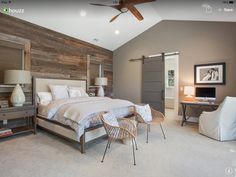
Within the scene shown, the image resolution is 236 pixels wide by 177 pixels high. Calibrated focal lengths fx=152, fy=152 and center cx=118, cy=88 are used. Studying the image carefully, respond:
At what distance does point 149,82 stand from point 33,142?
14.0ft

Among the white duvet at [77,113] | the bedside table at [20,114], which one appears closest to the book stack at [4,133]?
the bedside table at [20,114]

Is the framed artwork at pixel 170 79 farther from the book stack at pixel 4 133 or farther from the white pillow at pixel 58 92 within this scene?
the book stack at pixel 4 133

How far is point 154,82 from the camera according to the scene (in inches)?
227

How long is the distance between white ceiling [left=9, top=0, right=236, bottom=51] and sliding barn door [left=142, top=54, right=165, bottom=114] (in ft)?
4.42

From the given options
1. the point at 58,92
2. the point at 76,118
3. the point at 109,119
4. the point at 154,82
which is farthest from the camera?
the point at 154,82

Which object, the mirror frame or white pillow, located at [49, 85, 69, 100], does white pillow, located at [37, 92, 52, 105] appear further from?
the mirror frame

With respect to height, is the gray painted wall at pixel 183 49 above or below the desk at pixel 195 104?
above

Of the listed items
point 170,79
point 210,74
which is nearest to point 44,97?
point 210,74

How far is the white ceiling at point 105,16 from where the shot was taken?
3477 mm

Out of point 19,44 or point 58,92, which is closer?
point 19,44

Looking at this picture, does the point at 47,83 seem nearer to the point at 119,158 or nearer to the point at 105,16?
the point at 105,16

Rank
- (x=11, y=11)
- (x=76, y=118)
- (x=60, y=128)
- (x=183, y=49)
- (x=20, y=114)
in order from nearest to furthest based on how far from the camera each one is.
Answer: (x=76, y=118) → (x=60, y=128) → (x=20, y=114) → (x=11, y=11) → (x=183, y=49)

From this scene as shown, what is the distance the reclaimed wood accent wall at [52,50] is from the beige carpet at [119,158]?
2.09m

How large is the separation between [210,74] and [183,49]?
118 centimetres
